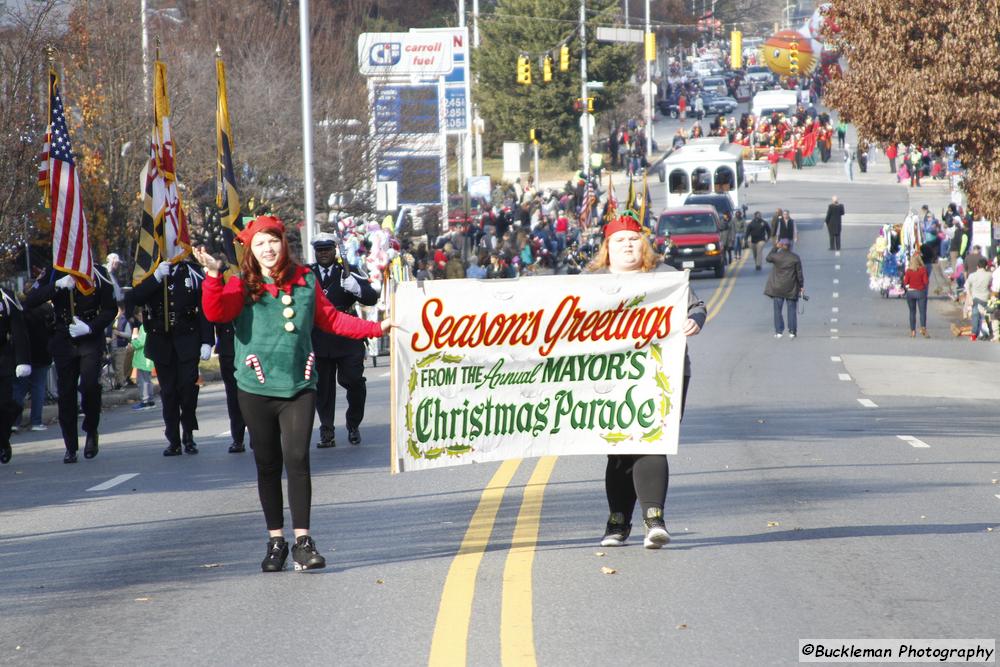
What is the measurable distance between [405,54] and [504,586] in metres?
36.0

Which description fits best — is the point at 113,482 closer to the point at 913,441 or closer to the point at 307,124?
→ the point at 913,441

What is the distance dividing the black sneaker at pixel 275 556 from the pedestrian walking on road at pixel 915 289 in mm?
23643

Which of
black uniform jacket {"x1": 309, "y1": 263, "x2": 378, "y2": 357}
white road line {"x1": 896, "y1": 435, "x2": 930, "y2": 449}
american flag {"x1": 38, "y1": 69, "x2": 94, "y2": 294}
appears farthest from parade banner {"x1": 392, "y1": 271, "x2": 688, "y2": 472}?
american flag {"x1": 38, "y1": 69, "x2": 94, "y2": 294}

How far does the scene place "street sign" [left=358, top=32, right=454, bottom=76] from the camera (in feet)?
139

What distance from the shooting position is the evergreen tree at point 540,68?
74062mm

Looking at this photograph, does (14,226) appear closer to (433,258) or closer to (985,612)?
(433,258)

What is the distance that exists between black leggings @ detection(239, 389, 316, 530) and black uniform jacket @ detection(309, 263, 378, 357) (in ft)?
14.6

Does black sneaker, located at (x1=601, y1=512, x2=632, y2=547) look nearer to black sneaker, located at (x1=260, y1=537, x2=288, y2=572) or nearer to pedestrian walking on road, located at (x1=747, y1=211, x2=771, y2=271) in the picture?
black sneaker, located at (x1=260, y1=537, x2=288, y2=572)

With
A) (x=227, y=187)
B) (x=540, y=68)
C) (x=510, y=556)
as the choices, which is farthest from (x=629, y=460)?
(x=540, y=68)

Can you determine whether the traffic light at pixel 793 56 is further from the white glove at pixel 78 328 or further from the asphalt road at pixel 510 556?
the white glove at pixel 78 328

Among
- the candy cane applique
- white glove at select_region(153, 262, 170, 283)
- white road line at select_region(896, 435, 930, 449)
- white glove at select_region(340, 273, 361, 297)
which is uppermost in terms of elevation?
white glove at select_region(153, 262, 170, 283)

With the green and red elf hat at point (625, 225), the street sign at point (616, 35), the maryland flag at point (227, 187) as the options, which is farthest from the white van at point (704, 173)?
the green and red elf hat at point (625, 225)

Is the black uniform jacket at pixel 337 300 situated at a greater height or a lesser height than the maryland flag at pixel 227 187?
lesser

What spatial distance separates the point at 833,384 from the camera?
21391mm
